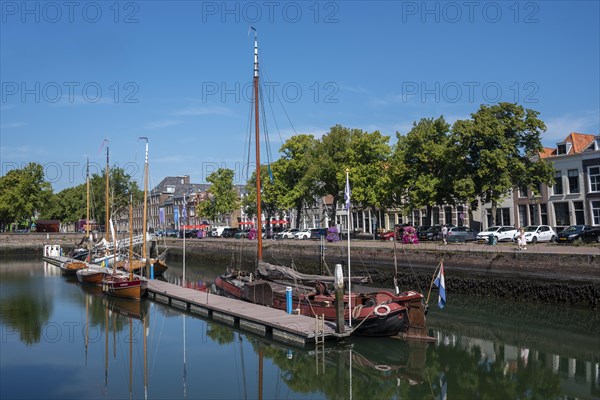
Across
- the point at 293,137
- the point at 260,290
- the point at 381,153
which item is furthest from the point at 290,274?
the point at 293,137

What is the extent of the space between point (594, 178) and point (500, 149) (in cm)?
1157

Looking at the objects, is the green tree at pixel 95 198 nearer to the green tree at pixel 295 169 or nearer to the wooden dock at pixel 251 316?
the green tree at pixel 295 169

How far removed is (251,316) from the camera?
72.6 feet

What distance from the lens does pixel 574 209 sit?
48.2m

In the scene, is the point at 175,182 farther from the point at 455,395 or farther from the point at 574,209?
the point at 455,395

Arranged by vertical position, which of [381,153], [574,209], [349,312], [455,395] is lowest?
[455,395]

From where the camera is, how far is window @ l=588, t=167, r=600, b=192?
46.3 meters

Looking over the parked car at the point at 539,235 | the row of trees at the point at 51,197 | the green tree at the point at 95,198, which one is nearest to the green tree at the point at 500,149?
the parked car at the point at 539,235

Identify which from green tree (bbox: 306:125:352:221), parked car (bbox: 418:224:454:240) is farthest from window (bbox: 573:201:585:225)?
green tree (bbox: 306:125:352:221)

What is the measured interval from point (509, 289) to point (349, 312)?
41.3ft

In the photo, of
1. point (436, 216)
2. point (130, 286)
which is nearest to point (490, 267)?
point (130, 286)

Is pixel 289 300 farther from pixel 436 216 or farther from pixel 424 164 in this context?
pixel 436 216

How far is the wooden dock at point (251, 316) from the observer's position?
1934cm

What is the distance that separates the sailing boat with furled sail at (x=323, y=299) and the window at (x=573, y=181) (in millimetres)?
31179
